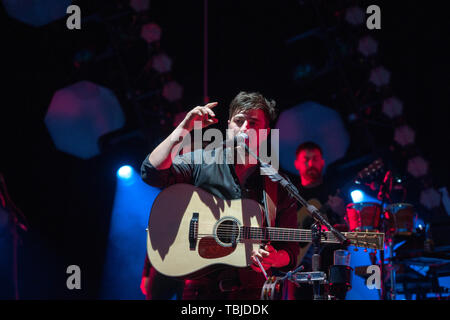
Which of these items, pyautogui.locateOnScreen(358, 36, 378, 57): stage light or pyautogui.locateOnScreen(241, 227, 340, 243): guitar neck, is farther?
pyautogui.locateOnScreen(358, 36, 378, 57): stage light

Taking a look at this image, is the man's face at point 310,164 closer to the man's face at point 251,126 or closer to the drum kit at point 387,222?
the drum kit at point 387,222

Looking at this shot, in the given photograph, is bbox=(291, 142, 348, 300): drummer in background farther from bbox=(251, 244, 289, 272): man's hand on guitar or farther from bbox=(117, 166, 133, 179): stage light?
bbox=(117, 166, 133, 179): stage light

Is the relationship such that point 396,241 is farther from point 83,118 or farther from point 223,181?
point 83,118

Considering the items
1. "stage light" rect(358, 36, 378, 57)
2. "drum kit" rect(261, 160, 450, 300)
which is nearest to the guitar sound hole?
"drum kit" rect(261, 160, 450, 300)

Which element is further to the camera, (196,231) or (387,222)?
(387,222)

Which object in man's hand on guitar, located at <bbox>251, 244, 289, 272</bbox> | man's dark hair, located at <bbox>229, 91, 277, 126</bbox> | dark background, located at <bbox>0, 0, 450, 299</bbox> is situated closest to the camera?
man's hand on guitar, located at <bbox>251, 244, 289, 272</bbox>

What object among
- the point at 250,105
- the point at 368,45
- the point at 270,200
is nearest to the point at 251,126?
the point at 250,105

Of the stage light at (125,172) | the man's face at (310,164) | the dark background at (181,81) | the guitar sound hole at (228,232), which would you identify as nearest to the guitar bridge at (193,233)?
the guitar sound hole at (228,232)

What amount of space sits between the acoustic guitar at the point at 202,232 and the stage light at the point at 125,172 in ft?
17.3

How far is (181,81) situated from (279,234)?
236 inches

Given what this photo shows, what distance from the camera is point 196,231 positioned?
2588 mm

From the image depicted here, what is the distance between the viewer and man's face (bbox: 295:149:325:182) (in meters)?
5.21

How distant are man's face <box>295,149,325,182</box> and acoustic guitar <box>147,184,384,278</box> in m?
2.44

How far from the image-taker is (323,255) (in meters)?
4.05
